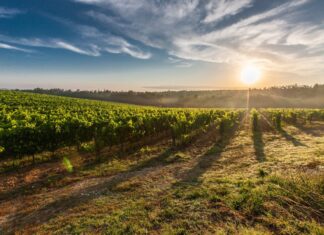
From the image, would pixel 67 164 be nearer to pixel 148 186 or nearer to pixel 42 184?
pixel 42 184

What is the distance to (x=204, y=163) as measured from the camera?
11234mm

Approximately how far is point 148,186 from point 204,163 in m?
4.21

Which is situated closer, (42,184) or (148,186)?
(148,186)

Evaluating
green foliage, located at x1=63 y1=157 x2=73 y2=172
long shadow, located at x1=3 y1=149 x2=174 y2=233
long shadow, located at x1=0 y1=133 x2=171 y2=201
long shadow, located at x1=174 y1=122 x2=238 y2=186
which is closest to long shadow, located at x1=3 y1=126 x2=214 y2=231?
long shadow, located at x1=3 y1=149 x2=174 y2=233

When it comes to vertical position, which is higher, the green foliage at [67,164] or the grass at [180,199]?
the grass at [180,199]

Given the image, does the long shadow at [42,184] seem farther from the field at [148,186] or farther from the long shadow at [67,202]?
the long shadow at [67,202]

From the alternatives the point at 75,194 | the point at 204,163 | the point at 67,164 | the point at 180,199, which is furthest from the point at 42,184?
the point at 204,163

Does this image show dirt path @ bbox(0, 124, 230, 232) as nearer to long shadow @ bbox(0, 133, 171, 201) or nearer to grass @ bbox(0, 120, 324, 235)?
grass @ bbox(0, 120, 324, 235)

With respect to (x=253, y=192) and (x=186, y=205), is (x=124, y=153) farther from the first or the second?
(x=253, y=192)

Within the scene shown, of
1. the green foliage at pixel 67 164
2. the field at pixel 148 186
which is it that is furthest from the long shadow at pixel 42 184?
the green foliage at pixel 67 164

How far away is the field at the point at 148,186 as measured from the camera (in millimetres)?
5516

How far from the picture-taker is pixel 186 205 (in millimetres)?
6426

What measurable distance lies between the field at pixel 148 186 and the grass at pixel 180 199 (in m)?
0.03

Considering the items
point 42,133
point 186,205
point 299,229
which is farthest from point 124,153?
point 299,229
